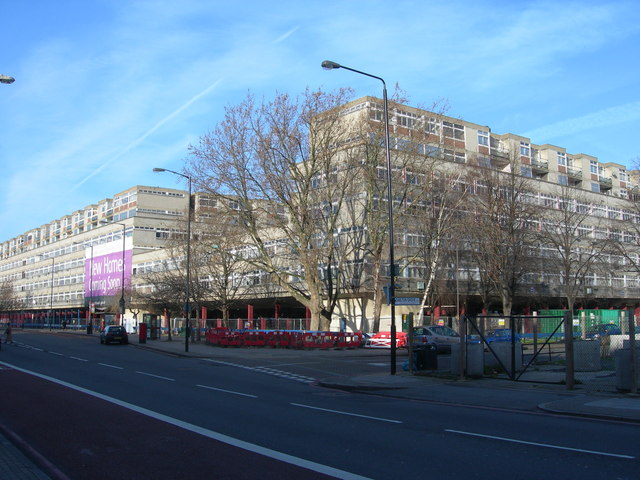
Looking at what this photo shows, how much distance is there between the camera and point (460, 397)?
1502cm

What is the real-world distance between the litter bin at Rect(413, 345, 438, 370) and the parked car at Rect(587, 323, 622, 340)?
21.2 ft

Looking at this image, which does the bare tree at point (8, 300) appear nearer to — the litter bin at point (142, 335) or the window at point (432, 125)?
the litter bin at point (142, 335)

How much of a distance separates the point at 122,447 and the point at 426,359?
14.8 metres

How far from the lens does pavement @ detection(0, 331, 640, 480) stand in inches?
293

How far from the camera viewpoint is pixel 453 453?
810 cm

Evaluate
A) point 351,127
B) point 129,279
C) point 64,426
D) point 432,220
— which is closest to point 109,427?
point 64,426

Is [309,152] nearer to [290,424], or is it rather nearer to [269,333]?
[269,333]

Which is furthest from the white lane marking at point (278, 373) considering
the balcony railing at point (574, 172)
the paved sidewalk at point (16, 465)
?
the balcony railing at point (574, 172)

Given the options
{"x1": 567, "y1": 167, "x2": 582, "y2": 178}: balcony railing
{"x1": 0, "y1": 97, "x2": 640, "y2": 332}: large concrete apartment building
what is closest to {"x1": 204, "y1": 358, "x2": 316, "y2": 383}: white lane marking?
{"x1": 0, "y1": 97, "x2": 640, "y2": 332}: large concrete apartment building

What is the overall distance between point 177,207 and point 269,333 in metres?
61.9

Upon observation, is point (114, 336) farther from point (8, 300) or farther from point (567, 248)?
point (8, 300)

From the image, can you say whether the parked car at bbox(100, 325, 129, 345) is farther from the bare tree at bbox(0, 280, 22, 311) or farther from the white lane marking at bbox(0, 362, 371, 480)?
the bare tree at bbox(0, 280, 22, 311)

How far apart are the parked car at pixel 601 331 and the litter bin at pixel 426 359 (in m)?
6.45

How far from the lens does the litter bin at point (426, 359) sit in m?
21.4
